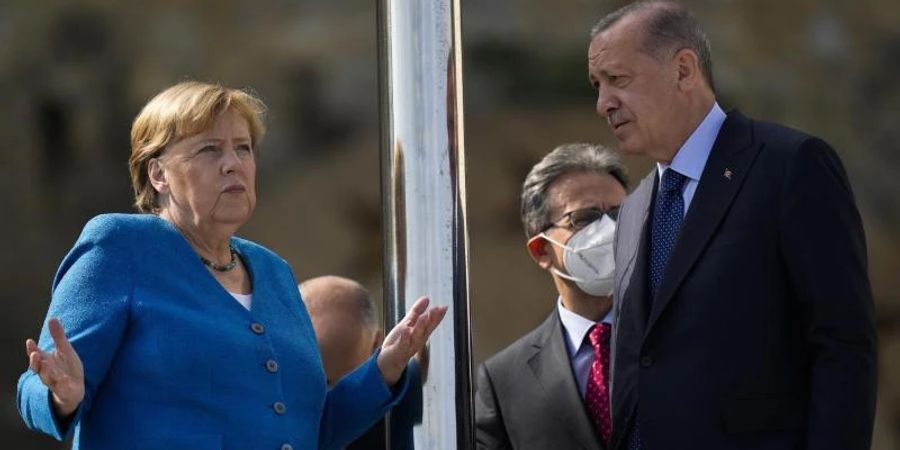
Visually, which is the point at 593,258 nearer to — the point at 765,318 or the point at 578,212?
the point at 578,212

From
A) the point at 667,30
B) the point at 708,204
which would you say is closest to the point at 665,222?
the point at 708,204

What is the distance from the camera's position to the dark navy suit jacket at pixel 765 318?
263cm

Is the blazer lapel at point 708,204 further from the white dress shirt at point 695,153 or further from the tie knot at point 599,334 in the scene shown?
the tie knot at point 599,334

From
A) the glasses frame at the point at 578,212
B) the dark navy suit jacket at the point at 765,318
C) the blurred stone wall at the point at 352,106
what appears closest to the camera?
the dark navy suit jacket at the point at 765,318

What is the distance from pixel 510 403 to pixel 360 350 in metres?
0.47

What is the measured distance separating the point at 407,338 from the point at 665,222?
598 millimetres

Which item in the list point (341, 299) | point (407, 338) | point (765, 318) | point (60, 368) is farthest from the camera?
point (341, 299)

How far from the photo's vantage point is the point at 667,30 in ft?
9.61

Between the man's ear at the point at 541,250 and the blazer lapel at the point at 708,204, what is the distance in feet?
2.73

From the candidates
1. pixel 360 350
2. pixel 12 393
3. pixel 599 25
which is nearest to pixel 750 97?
pixel 12 393

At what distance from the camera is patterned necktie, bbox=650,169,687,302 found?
2.86 m

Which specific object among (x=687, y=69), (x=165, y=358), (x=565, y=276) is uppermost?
(x=687, y=69)

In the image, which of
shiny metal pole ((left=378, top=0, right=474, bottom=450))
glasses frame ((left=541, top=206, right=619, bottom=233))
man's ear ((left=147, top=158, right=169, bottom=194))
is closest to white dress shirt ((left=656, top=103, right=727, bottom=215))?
shiny metal pole ((left=378, top=0, right=474, bottom=450))

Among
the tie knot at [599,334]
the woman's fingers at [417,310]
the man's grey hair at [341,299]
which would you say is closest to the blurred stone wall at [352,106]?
the man's grey hair at [341,299]
